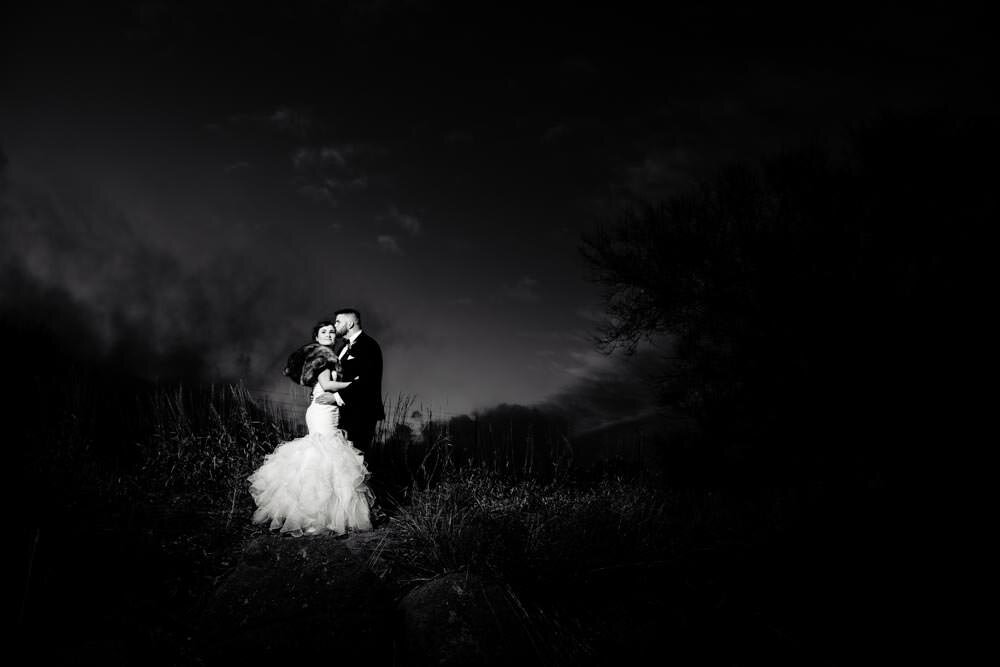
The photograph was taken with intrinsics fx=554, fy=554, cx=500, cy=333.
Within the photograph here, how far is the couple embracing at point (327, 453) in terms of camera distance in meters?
5.38

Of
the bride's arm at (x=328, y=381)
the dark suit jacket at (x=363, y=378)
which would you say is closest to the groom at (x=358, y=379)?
the dark suit jacket at (x=363, y=378)

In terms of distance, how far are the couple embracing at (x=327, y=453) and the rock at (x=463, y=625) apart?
152 cm

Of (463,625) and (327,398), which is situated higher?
(327,398)

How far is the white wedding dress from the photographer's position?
5363 mm

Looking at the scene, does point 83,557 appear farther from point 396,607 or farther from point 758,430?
point 758,430

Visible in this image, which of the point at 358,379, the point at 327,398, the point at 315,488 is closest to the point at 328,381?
the point at 327,398

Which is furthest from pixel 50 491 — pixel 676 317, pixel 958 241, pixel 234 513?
pixel 958 241

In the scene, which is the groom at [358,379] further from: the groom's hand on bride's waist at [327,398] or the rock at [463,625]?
the rock at [463,625]

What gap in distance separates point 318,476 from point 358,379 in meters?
1.02

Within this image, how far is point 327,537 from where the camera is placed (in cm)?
528

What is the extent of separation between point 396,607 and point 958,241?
31.4 ft

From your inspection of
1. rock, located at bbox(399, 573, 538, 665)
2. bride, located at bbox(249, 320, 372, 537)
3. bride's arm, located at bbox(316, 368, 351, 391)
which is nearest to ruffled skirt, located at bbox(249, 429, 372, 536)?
bride, located at bbox(249, 320, 372, 537)

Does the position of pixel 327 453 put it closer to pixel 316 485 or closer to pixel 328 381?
pixel 316 485

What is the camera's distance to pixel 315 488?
536 centimetres
